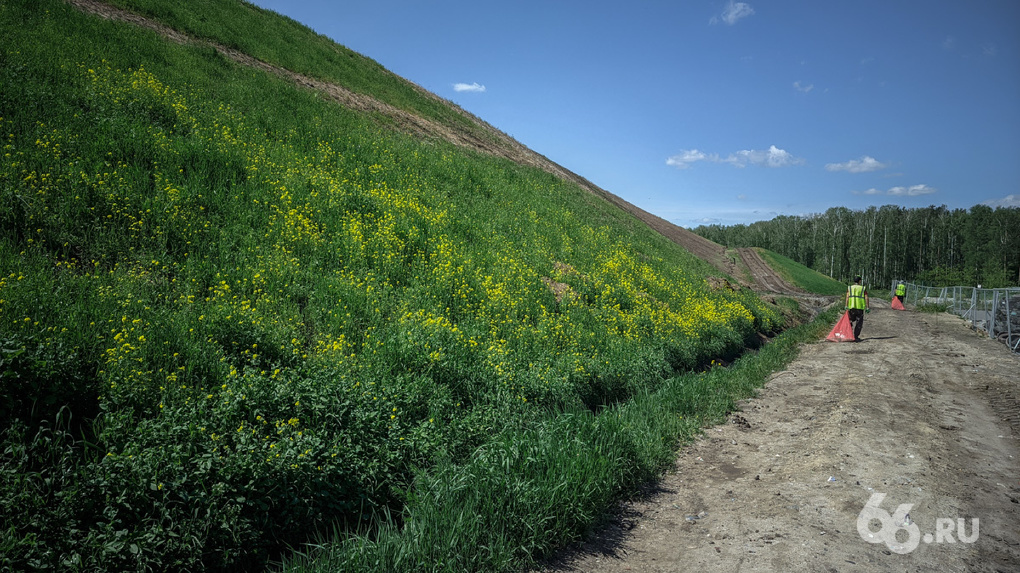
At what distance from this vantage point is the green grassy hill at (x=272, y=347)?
150 inches

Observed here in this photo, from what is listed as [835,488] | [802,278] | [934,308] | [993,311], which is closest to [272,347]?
[835,488]

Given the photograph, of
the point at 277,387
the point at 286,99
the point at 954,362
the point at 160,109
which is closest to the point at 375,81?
the point at 286,99

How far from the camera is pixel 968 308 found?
22.4m

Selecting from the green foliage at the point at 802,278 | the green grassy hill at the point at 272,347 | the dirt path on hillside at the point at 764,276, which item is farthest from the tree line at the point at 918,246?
the green grassy hill at the point at 272,347

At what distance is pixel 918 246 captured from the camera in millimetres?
90500

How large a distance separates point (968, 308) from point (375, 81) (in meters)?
31.3

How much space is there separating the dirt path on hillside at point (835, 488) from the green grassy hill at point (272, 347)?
1.66 ft

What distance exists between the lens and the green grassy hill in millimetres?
3814

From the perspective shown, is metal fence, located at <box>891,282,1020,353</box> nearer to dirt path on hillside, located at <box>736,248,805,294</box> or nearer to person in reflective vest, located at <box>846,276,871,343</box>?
person in reflective vest, located at <box>846,276,871,343</box>

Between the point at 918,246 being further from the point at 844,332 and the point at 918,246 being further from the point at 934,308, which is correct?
the point at 844,332

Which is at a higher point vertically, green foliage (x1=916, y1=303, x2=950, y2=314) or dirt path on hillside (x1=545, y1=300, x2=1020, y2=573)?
green foliage (x1=916, y1=303, x2=950, y2=314)

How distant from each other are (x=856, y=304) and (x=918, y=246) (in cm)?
10000

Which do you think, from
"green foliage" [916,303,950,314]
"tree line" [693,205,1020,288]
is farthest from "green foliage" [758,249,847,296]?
"tree line" [693,205,1020,288]

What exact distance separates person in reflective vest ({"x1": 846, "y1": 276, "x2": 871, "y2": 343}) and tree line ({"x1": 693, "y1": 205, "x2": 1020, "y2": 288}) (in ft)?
254
